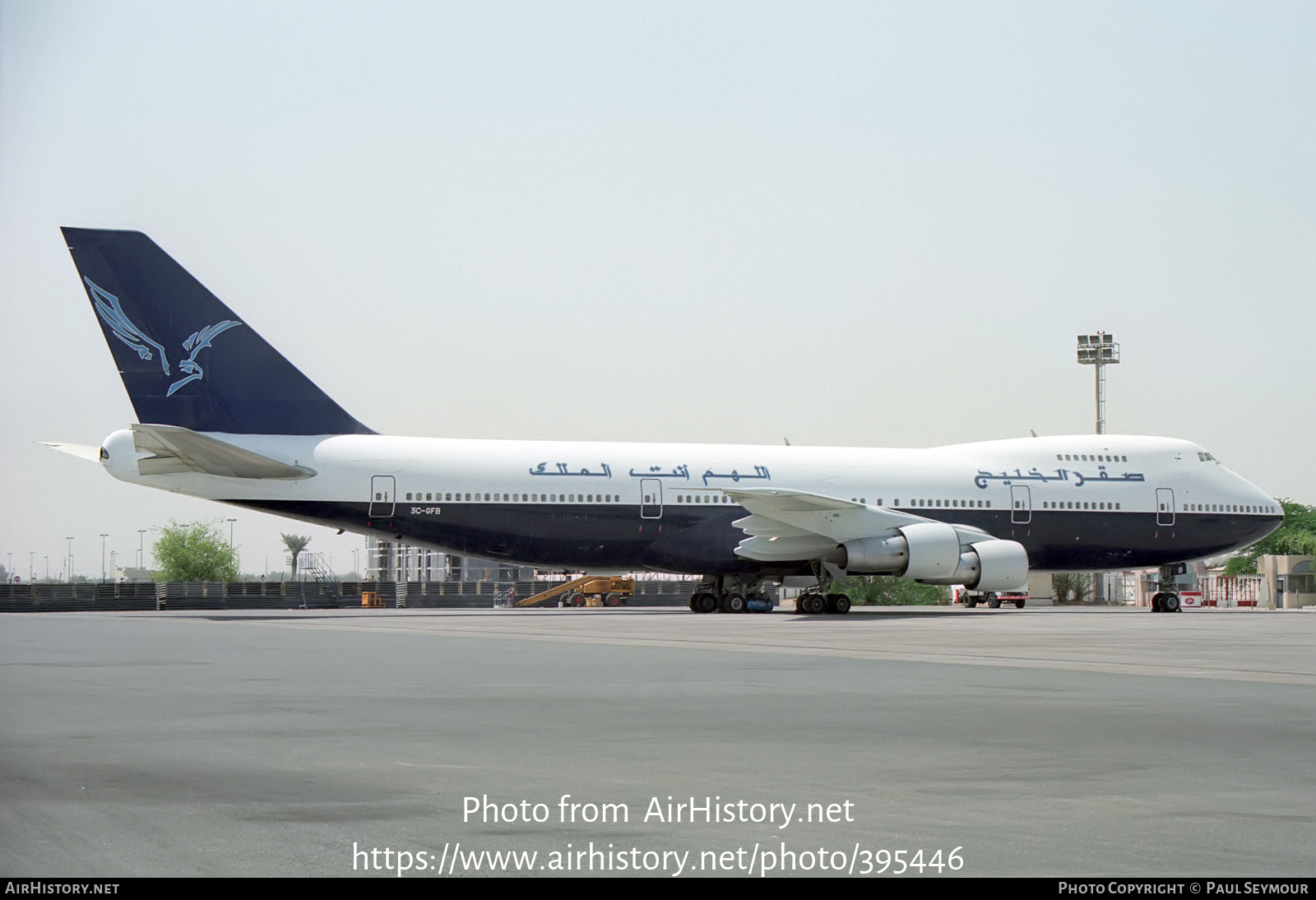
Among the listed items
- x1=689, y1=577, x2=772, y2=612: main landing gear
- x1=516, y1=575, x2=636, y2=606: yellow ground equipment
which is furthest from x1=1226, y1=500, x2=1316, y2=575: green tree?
x1=689, y1=577, x2=772, y2=612: main landing gear

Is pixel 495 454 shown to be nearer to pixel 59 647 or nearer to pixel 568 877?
pixel 59 647

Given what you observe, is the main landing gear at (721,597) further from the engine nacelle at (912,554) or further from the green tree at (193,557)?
the green tree at (193,557)

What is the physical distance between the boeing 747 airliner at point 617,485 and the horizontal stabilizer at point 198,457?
52 mm

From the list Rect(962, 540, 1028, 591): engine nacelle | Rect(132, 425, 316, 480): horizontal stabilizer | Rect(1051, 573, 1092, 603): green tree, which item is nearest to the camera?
Rect(132, 425, 316, 480): horizontal stabilizer

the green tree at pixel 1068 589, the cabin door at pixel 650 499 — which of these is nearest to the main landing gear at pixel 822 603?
the cabin door at pixel 650 499

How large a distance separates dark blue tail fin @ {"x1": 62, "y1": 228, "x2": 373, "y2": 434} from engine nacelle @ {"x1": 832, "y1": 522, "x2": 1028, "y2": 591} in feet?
42.5

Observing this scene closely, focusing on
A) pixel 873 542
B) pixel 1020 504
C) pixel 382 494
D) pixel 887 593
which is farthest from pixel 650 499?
pixel 887 593

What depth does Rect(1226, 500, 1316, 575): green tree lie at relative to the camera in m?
86.9

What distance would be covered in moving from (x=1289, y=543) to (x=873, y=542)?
2652 inches

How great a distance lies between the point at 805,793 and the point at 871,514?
27329 millimetres

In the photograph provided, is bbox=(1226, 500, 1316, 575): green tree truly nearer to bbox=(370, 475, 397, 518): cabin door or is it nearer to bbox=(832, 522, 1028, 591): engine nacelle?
bbox=(832, 522, 1028, 591): engine nacelle

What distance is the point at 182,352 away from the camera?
31234mm

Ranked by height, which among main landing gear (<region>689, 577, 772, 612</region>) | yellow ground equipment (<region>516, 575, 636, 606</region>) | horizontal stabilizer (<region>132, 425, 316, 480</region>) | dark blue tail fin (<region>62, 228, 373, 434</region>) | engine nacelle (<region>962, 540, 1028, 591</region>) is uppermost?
dark blue tail fin (<region>62, 228, 373, 434</region>)
